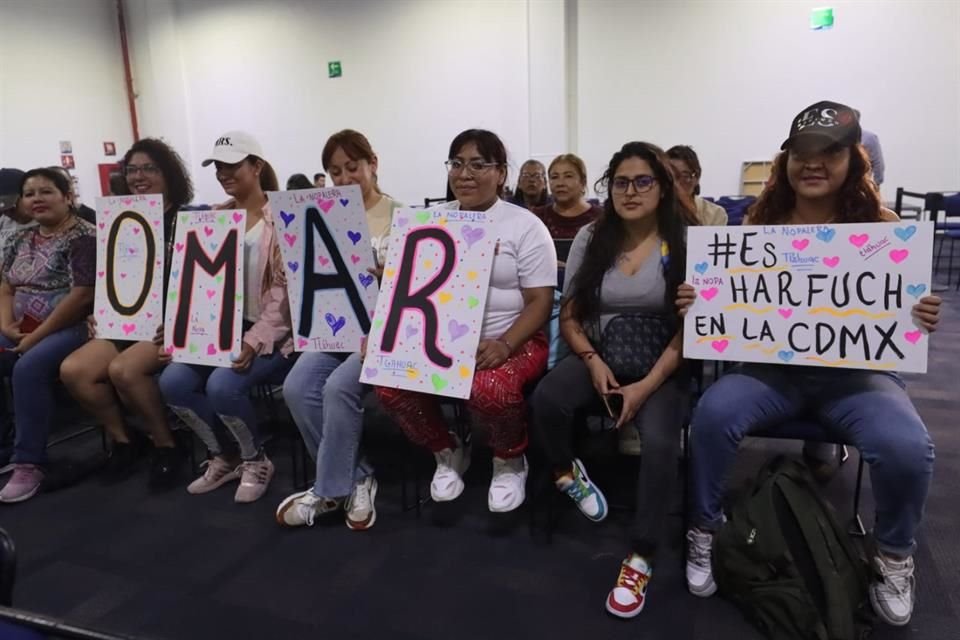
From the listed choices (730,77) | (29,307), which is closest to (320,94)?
(730,77)

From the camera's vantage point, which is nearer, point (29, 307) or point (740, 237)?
point (740, 237)

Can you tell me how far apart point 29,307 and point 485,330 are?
2.04m

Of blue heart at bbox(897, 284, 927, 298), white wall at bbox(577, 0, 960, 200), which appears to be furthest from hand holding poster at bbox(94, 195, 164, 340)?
white wall at bbox(577, 0, 960, 200)

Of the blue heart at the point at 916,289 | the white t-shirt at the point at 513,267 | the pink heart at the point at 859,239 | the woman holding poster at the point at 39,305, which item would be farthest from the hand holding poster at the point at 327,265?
the blue heart at the point at 916,289

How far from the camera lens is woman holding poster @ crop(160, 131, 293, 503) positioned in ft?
7.40

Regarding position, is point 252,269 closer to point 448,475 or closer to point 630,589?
point 448,475

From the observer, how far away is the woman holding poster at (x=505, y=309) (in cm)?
198

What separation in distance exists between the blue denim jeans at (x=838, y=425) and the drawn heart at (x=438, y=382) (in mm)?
709

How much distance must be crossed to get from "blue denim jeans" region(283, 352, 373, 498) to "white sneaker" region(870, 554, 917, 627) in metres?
1.53

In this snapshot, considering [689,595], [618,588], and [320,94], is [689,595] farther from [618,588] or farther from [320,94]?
[320,94]

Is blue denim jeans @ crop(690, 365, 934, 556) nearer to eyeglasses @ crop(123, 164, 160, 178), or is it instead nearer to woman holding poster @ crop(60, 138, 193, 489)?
woman holding poster @ crop(60, 138, 193, 489)

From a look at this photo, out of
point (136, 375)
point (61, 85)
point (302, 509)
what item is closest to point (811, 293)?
point (302, 509)

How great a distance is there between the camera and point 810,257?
159 centimetres

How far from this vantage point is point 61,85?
25.0 feet
